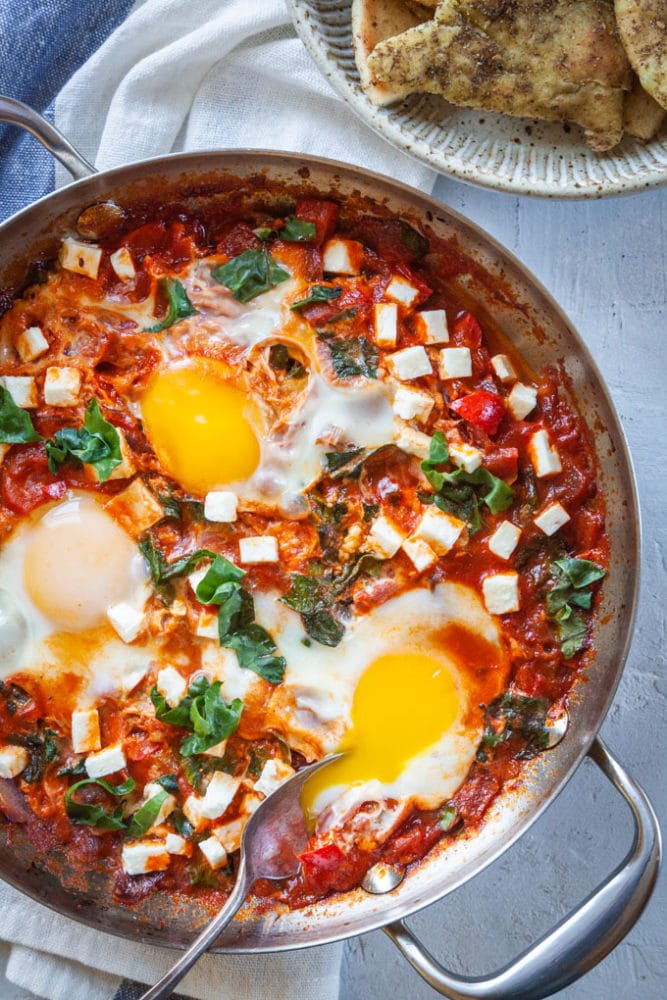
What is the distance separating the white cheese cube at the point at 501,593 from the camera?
338 centimetres

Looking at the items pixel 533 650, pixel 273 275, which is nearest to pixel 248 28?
pixel 273 275

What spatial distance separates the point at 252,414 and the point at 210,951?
1910 millimetres

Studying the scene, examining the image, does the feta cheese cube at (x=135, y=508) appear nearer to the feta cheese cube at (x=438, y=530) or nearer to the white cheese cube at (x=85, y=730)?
the white cheese cube at (x=85, y=730)

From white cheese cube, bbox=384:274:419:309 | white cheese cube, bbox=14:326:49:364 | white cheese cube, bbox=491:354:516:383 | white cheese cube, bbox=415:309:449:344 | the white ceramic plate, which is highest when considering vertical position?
the white ceramic plate

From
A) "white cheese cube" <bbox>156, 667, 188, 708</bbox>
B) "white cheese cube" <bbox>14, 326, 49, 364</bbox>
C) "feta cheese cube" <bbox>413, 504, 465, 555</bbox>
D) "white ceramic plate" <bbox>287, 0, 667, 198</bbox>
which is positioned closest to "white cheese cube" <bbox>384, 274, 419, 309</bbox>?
"white ceramic plate" <bbox>287, 0, 667, 198</bbox>

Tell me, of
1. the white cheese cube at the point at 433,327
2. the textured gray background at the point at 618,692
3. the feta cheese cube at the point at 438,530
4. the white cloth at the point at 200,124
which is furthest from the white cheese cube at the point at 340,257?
the feta cheese cube at the point at 438,530

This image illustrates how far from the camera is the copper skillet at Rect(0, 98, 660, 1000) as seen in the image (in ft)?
10.2

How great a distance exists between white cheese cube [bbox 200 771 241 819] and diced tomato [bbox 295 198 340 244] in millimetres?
2022

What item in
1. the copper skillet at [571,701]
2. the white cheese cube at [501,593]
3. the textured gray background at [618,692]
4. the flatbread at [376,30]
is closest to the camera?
the copper skillet at [571,701]

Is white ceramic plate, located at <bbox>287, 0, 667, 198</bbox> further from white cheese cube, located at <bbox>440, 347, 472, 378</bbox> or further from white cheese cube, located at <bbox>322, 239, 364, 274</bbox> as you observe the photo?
white cheese cube, located at <bbox>440, 347, 472, 378</bbox>

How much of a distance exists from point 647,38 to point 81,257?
2059 millimetres

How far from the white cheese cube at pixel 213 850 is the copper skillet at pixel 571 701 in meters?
0.28

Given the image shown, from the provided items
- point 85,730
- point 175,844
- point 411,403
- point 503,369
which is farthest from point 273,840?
point 503,369

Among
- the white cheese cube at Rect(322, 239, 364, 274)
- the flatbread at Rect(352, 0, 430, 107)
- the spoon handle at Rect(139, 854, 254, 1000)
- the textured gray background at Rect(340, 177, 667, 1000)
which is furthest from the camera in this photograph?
the textured gray background at Rect(340, 177, 667, 1000)
